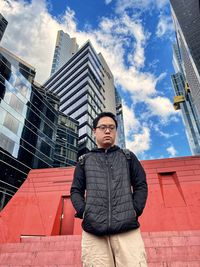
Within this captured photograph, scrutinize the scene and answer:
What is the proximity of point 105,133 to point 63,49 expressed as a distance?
10003 cm

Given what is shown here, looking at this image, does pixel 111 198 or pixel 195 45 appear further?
pixel 195 45

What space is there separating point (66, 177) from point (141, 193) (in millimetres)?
5368

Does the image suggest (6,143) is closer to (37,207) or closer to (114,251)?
(37,207)

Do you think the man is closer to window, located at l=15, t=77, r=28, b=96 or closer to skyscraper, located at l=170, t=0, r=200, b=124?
window, located at l=15, t=77, r=28, b=96

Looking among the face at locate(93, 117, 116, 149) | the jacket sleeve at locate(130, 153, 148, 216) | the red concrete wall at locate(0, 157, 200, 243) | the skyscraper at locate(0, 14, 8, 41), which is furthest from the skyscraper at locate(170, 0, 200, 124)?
the jacket sleeve at locate(130, 153, 148, 216)

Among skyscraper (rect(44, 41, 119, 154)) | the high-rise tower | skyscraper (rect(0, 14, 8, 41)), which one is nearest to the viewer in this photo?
skyscraper (rect(44, 41, 119, 154))

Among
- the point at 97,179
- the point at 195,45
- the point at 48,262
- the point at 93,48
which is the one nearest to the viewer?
the point at 97,179

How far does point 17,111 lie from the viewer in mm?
23750

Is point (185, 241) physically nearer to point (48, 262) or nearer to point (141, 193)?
point (48, 262)

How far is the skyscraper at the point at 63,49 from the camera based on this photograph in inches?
3401

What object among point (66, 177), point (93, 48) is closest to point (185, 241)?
point (66, 177)

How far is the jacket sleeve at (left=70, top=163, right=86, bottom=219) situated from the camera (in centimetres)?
168

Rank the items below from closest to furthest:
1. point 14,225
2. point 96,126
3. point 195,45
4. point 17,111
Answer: point 96,126
point 14,225
point 17,111
point 195,45

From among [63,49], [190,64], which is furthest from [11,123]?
[190,64]
